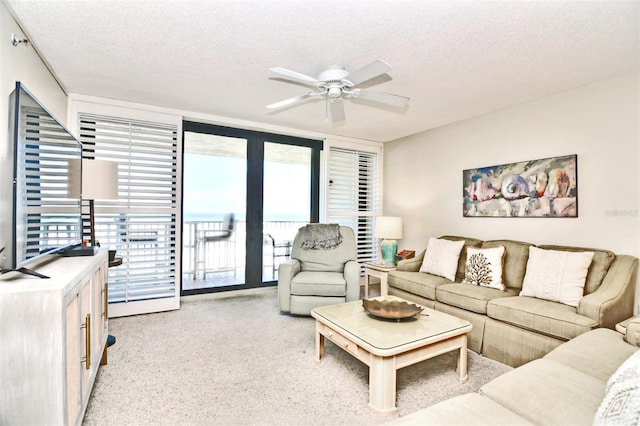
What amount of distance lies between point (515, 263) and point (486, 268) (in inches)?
11.2

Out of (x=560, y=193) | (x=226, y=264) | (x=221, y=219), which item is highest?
(x=560, y=193)

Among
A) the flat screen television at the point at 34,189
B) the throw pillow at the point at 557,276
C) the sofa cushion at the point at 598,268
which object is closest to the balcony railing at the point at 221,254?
the flat screen television at the point at 34,189

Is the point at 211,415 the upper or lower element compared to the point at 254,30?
lower

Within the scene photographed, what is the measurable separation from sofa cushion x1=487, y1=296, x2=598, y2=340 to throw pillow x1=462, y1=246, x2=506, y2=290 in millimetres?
349

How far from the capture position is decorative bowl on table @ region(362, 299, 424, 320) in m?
2.32

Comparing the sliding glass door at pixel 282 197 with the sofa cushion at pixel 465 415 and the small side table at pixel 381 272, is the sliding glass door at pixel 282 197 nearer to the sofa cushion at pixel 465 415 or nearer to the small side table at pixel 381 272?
the small side table at pixel 381 272

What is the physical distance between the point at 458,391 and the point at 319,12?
8.49 feet

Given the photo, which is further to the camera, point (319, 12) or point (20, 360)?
point (319, 12)

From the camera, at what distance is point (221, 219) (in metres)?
4.57

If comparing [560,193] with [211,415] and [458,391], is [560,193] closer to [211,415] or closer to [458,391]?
[458,391]

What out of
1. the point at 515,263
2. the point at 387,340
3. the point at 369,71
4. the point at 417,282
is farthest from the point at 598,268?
the point at 369,71

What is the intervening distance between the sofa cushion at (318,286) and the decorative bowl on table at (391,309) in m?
0.86

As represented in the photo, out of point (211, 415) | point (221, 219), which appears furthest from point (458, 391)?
point (221, 219)

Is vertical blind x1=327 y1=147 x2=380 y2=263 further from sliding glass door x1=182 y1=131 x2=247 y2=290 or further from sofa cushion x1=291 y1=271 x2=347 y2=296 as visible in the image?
sofa cushion x1=291 y1=271 x2=347 y2=296
